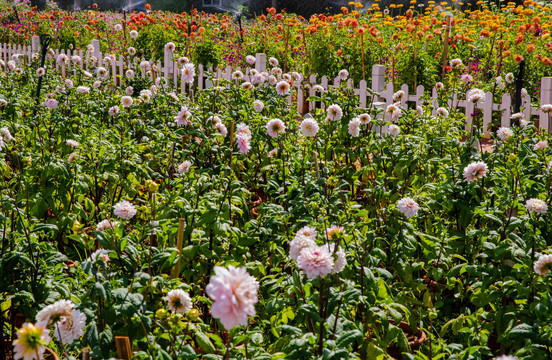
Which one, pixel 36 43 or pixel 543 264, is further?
pixel 36 43

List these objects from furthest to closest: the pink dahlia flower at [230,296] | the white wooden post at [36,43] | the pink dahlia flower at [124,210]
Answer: the white wooden post at [36,43] < the pink dahlia flower at [124,210] < the pink dahlia flower at [230,296]

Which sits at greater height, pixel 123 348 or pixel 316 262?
pixel 316 262

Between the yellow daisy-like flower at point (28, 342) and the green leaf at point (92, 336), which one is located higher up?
the yellow daisy-like flower at point (28, 342)

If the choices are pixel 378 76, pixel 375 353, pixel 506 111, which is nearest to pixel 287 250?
pixel 375 353

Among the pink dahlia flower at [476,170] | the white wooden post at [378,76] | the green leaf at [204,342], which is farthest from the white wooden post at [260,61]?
the green leaf at [204,342]

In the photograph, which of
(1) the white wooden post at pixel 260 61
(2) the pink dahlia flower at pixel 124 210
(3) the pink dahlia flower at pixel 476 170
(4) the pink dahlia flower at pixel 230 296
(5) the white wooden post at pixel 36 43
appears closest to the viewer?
(4) the pink dahlia flower at pixel 230 296

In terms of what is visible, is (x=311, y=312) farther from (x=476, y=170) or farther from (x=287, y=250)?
(x=476, y=170)

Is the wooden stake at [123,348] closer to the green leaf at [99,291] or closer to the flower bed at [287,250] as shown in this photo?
the flower bed at [287,250]

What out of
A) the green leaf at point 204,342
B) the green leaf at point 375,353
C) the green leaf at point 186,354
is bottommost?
the green leaf at point 375,353

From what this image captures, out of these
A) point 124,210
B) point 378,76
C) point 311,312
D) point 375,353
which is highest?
point 378,76

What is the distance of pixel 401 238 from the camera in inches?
82.0

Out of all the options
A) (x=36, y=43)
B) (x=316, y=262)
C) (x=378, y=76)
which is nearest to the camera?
(x=316, y=262)

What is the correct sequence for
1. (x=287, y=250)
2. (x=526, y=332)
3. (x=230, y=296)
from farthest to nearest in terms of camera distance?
1. (x=287, y=250)
2. (x=526, y=332)
3. (x=230, y=296)

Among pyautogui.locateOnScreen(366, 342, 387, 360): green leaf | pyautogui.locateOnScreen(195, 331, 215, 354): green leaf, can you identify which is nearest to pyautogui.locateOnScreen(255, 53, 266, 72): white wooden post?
pyautogui.locateOnScreen(366, 342, 387, 360): green leaf
